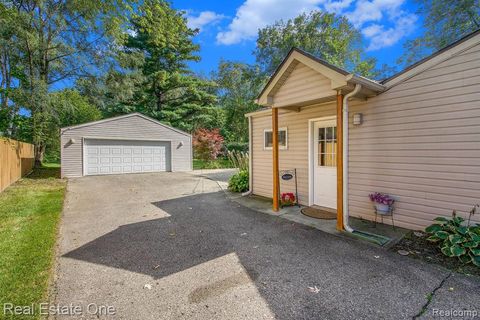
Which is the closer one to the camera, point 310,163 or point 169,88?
point 310,163

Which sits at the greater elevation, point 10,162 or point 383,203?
point 10,162

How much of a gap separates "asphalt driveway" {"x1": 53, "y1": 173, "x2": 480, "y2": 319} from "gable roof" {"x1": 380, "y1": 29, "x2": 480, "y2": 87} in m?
2.94

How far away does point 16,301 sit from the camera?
2.30m

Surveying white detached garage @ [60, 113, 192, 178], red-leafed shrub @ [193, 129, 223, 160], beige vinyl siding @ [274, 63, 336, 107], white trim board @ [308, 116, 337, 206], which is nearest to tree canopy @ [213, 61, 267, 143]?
red-leafed shrub @ [193, 129, 223, 160]

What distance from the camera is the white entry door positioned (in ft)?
17.6

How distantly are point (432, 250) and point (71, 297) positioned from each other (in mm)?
4571

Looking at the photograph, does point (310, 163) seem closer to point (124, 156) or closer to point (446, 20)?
point (124, 156)

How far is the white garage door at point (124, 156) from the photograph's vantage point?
40.8 ft

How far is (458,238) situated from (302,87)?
340 centimetres

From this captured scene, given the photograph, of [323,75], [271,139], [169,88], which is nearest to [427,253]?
[323,75]

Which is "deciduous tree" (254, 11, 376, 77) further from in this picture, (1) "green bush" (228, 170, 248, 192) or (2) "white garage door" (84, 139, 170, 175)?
(1) "green bush" (228, 170, 248, 192)

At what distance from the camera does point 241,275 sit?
2869mm

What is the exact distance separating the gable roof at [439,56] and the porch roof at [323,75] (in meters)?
0.28

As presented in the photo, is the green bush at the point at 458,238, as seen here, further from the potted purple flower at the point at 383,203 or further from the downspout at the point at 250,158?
the downspout at the point at 250,158
